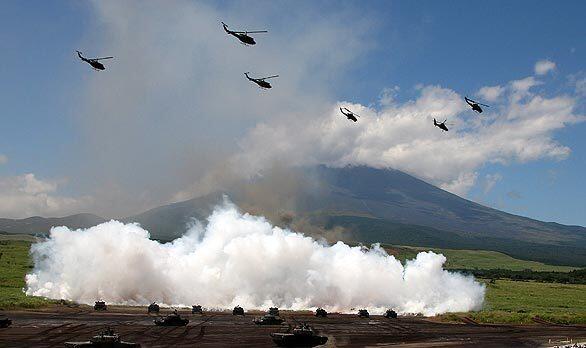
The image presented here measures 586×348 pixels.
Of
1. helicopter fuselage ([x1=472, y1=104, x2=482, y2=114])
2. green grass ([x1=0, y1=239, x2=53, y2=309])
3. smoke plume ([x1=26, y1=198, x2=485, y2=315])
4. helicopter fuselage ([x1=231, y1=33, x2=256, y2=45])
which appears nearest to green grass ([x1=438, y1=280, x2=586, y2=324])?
smoke plume ([x1=26, y1=198, x2=485, y2=315])

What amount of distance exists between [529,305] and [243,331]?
A: 69.3 meters

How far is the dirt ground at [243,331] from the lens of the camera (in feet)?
182

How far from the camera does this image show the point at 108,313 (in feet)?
276

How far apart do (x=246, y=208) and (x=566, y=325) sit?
283ft

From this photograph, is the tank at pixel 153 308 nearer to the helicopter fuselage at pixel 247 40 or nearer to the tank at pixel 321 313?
the tank at pixel 321 313

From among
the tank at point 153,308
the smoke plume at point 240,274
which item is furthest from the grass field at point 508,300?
the tank at point 153,308

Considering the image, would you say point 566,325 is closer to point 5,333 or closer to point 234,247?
point 234,247

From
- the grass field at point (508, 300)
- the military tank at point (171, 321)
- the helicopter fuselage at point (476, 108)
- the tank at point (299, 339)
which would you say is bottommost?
the tank at point (299, 339)

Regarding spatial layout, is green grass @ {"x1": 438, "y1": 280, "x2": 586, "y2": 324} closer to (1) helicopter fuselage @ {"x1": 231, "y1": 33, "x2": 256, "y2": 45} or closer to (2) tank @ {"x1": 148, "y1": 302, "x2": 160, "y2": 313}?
(2) tank @ {"x1": 148, "y1": 302, "x2": 160, "y2": 313}

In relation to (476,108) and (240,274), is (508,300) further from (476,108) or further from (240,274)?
(476,108)

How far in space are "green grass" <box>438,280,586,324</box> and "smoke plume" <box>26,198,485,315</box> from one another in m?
8.63

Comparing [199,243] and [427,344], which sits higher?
[199,243]

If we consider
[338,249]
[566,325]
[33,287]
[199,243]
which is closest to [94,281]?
[33,287]

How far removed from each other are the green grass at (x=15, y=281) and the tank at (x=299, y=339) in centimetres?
4911
